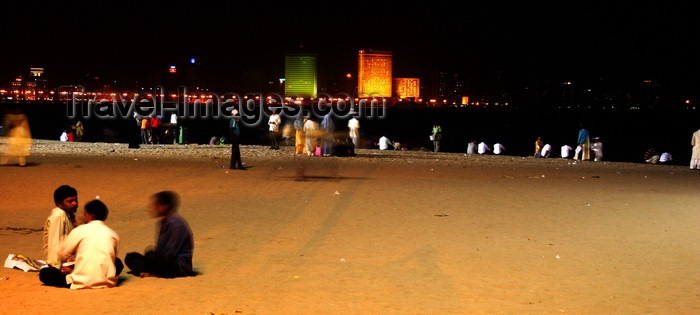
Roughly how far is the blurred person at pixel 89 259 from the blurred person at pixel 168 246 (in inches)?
21.1

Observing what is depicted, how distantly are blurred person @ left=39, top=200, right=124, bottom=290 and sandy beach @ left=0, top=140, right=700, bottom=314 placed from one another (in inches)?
5.3

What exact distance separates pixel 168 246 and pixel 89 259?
84cm

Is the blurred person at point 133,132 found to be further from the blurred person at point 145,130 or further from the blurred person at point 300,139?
the blurred person at point 300,139

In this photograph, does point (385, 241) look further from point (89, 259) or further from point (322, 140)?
point (322, 140)

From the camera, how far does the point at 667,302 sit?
7246mm

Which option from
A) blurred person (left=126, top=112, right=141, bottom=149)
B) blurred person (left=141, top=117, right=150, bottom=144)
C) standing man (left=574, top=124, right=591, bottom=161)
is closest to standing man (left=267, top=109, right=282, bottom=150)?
blurred person (left=126, top=112, right=141, bottom=149)

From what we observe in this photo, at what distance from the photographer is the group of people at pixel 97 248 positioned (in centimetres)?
747

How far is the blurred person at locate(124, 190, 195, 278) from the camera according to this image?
8008 millimetres

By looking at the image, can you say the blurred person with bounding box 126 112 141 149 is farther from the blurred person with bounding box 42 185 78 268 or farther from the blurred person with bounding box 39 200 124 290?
the blurred person with bounding box 39 200 124 290

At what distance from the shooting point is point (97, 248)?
7.47 m

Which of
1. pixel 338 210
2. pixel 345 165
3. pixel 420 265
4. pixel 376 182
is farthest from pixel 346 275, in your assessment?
pixel 345 165

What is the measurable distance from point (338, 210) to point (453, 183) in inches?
236

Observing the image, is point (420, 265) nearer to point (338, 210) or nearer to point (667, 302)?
point (667, 302)

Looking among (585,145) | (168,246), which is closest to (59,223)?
(168,246)
